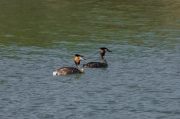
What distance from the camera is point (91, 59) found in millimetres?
35406

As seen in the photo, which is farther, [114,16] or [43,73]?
[114,16]

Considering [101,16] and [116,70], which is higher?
[101,16]

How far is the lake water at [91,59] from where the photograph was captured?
25.1 metres

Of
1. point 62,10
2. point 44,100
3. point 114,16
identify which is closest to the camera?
point 44,100

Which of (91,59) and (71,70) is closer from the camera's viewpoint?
(71,70)

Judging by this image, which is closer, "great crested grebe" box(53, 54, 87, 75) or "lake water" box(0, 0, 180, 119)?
"lake water" box(0, 0, 180, 119)

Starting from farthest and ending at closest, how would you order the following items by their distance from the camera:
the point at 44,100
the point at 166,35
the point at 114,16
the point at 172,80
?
the point at 114,16 < the point at 166,35 < the point at 172,80 < the point at 44,100

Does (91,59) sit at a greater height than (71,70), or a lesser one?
greater

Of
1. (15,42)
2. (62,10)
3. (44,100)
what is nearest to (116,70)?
(44,100)

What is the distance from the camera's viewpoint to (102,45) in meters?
39.1

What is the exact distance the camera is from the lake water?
25094mm

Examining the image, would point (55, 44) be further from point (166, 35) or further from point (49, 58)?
point (166, 35)

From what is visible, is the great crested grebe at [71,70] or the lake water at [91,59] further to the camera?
the great crested grebe at [71,70]

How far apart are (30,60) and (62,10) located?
20874 millimetres
